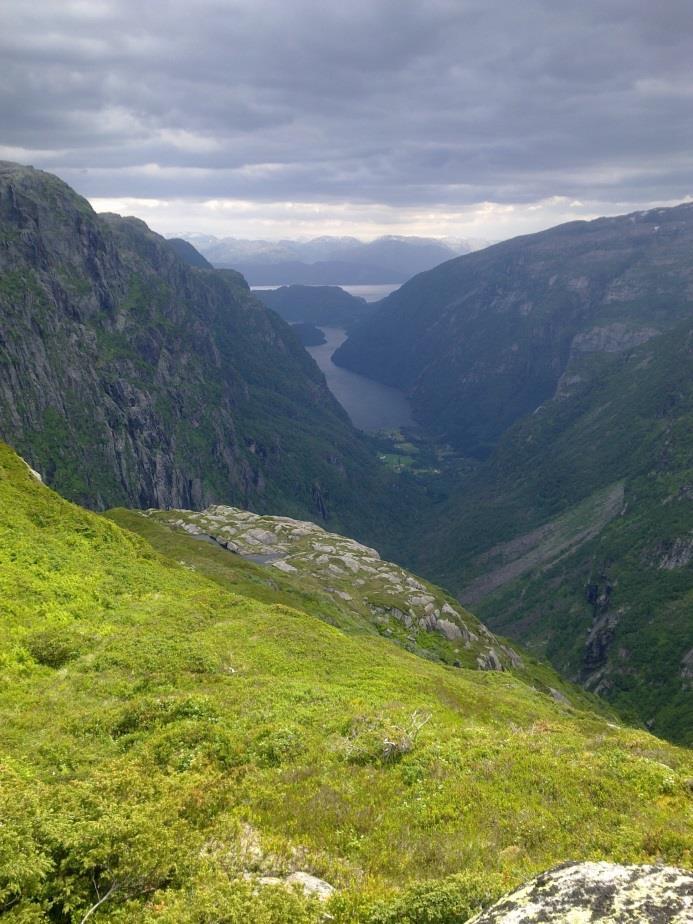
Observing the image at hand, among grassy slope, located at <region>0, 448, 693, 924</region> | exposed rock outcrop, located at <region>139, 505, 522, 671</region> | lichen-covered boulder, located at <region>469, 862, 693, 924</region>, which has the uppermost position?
lichen-covered boulder, located at <region>469, 862, 693, 924</region>

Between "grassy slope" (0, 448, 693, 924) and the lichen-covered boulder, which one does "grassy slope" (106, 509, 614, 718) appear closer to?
"grassy slope" (0, 448, 693, 924)

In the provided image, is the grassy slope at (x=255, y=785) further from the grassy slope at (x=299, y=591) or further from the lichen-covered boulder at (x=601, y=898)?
the grassy slope at (x=299, y=591)

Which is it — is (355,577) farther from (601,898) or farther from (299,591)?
(601,898)

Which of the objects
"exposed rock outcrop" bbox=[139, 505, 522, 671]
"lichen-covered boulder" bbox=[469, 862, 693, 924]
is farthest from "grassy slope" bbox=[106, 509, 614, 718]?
"lichen-covered boulder" bbox=[469, 862, 693, 924]

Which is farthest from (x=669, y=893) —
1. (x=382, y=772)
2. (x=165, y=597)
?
(x=165, y=597)

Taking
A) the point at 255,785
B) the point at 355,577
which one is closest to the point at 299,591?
the point at 355,577

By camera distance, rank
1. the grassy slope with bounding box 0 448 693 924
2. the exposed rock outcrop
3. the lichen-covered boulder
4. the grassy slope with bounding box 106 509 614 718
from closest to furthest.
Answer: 1. the lichen-covered boulder
2. the grassy slope with bounding box 0 448 693 924
3. the grassy slope with bounding box 106 509 614 718
4. the exposed rock outcrop

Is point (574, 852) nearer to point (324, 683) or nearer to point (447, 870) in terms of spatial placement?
point (447, 870)
